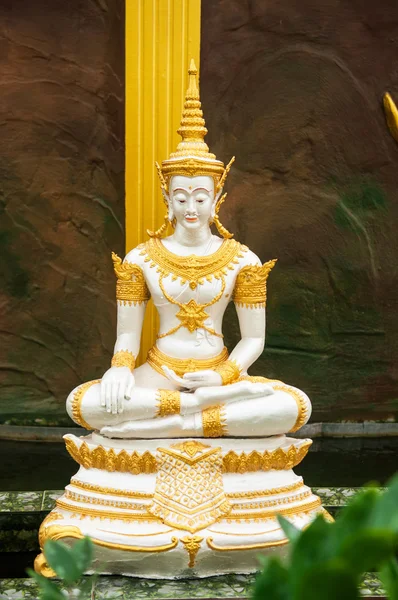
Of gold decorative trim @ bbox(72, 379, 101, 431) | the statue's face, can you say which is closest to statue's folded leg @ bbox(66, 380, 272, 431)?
gold decorative trim @ bbox(72, 379, 101, 431)

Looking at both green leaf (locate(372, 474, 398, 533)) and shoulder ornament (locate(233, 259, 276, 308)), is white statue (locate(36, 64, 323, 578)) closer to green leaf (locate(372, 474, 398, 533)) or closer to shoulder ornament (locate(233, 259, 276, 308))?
shoulder ornament (locate(233, 259, 276, 308))

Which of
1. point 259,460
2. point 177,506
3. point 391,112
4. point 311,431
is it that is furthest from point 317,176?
point 177,506

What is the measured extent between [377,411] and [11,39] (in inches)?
126

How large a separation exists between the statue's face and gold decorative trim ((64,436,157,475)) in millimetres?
839

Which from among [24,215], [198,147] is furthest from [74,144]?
[198,147]

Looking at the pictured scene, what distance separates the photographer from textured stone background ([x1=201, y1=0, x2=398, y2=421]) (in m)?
5.45

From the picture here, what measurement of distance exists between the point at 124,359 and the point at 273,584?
2878mm

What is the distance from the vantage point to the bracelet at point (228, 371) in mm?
3238

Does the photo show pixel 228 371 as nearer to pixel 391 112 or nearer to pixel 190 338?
pixel 190 338

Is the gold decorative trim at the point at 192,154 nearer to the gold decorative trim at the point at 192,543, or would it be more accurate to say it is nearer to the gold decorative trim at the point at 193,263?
the gold decorative trim at the point at 193,263

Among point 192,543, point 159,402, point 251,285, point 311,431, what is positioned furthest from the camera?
point 311,431

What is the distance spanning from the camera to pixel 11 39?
5.36 metres

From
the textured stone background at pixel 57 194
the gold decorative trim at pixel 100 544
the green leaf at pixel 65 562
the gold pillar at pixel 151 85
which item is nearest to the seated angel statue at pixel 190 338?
the gold decorative trim at pixel 100 544

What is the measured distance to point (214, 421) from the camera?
3152mm
